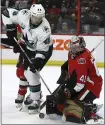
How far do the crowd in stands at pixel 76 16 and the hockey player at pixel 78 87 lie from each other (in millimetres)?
3131

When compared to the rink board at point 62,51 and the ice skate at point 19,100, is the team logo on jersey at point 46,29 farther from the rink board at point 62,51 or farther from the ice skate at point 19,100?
the rink board at point 62,51

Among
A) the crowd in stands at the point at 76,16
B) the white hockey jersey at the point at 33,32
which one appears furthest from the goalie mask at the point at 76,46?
the crowd in stands at the point at 76,16

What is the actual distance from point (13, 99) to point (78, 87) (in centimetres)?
110

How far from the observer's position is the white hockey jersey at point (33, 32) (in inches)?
161

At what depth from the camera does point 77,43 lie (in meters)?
3.83

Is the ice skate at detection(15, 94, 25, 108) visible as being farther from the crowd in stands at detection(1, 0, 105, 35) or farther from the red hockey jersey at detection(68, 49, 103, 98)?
the crowd in stands at detection(1, 0, 105, 35)

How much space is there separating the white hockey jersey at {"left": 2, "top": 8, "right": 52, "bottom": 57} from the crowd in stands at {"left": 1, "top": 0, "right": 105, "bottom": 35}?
282 centimetres

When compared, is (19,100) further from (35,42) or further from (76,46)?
(76,46)

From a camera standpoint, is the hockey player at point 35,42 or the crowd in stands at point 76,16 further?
the crowd in stands at point 76,16

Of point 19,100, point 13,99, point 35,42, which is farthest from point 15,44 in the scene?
point 13,99

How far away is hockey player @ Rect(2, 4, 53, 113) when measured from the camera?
4.07 m

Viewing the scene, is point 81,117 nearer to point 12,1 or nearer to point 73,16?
point 73,16

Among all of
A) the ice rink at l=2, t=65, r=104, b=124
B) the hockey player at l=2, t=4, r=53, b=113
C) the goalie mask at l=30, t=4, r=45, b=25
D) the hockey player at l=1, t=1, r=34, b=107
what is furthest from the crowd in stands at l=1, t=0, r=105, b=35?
the goalie mask at l=30, t=4, r=45, b=25

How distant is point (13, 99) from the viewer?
4711 millimetres
